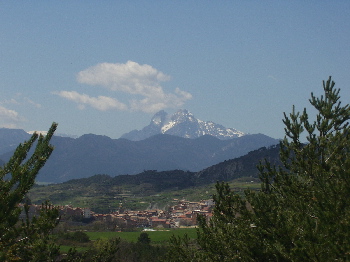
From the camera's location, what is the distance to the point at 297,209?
15.5m

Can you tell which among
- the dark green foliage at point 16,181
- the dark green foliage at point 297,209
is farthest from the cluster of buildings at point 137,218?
the dark green foliage at point 16,181

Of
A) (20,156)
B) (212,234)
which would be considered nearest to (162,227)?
(212,234)

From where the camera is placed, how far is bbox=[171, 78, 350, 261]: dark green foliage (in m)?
10.8

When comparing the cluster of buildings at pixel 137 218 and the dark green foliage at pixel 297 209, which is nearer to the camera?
the dark green foliage at pixel 297 209

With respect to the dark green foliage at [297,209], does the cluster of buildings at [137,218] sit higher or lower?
lower

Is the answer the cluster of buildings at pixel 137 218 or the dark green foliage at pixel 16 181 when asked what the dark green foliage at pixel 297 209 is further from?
the cluster of buildings at pixel 137 218

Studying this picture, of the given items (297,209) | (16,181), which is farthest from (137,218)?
(16,181)

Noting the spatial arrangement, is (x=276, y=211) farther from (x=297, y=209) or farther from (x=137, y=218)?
(x=137, y=218)

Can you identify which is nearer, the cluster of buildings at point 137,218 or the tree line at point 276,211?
the tree line at point 276,211

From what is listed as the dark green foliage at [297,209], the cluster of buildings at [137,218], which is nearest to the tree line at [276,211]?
the dark green foliage at [297,209]

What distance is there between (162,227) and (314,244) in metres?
122

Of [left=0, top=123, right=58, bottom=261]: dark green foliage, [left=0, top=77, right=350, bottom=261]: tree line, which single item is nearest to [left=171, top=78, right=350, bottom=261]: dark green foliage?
[left=0, top=77, right=350, bottom=261]: tree line

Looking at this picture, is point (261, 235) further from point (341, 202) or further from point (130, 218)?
point (130, 218)

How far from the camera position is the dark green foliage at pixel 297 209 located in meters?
10.8
